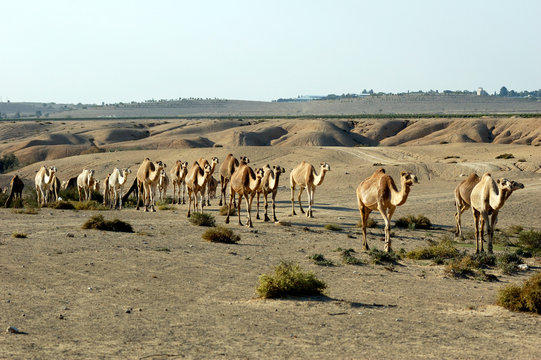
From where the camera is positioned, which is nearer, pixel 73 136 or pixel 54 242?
pixel 54 242

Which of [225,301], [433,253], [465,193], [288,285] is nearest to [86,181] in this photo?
[465,193]

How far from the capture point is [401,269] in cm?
1534

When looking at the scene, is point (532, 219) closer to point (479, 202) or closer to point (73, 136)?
point (479, 202)

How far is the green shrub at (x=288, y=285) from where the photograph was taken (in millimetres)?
11703

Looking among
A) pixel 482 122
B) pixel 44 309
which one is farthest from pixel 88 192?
pixel 482 122

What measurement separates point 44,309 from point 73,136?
7802cm

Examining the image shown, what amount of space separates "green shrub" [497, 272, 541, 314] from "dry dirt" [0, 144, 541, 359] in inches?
7.6

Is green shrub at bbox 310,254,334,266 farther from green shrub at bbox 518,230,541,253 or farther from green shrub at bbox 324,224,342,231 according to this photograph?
green shrub at bbox 518,230,541,253

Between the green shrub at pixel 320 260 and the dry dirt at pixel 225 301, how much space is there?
26cm

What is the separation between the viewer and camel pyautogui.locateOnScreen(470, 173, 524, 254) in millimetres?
16406

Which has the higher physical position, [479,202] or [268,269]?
[479,202]

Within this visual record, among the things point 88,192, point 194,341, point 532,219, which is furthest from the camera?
point 88,192

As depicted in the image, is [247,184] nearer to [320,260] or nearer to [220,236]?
[220,236]

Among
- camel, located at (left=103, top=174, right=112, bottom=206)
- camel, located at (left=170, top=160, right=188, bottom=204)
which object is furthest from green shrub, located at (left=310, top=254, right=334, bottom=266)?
camel, located at (left=103, top=174, right=112, bottom=206)
